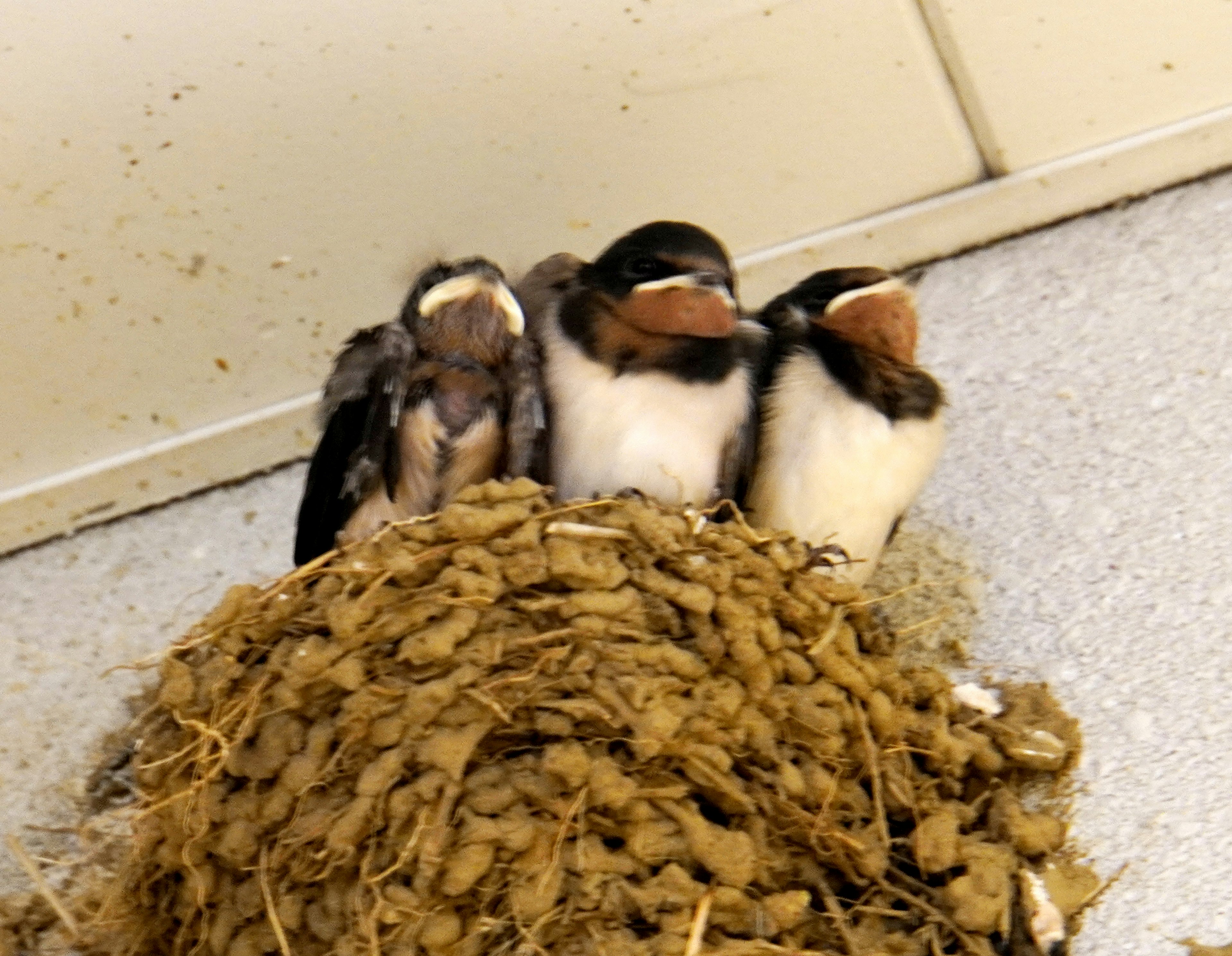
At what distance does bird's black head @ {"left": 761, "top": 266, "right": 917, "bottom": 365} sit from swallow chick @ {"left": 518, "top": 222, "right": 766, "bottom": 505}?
131mm

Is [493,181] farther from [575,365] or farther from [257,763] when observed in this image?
[257,763]

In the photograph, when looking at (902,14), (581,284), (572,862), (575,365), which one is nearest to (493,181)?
(581,284)

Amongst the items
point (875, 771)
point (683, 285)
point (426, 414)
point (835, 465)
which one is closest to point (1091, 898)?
point (875, 771)

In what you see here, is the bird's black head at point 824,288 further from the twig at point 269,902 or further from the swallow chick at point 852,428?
the twig at point 269,902

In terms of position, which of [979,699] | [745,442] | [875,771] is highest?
[745,442]

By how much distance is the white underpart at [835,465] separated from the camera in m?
1.90

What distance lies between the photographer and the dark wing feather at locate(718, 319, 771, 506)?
1.91m

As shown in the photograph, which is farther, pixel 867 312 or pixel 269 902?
pixel 867 312

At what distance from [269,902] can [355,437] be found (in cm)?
60

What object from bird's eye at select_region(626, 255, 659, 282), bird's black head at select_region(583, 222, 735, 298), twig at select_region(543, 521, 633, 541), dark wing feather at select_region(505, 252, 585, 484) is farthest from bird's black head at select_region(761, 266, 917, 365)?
twig at select_region(543, 521, 633, 541)

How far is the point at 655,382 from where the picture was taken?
1.88 metres

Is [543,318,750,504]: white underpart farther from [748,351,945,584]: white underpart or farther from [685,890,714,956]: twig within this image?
[685,890,714,956]: twig

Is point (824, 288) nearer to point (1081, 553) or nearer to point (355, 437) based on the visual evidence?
point (1081, 553)

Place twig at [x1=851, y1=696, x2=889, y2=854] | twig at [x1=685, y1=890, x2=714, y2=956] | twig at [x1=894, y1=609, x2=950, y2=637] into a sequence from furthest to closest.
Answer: twig at [x1=894, y1=609, x2=950, y2=637], twig at [x1=851, y1=696, x2=889, y2=854], twig at [x1=685, y1=890, x2=714, y2=956]
